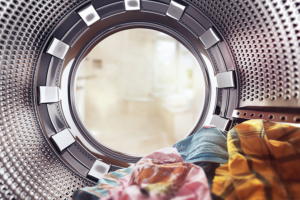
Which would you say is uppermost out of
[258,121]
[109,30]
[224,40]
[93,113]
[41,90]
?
[109,30]

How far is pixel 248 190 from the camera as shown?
0.34 meters

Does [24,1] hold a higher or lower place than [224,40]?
higher

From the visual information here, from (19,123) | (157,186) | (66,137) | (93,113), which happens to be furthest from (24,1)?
(93,113)

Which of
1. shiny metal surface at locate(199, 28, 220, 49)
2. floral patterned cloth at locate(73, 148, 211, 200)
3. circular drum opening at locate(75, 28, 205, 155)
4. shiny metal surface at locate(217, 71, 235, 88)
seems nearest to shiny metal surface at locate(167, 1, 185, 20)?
shiny metal surface at locate(199, 28, 220, 49)

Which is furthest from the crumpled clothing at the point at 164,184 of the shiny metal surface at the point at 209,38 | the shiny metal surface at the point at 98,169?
the shiny metal surface at the point at 209,38

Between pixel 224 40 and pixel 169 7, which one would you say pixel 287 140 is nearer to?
pixel 224 40

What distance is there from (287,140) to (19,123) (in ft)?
2.79

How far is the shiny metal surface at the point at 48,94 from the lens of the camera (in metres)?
0.65

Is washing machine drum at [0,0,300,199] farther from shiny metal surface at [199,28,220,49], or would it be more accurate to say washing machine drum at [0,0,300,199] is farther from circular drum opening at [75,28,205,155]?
circular drum opening at [75,28,205,155]

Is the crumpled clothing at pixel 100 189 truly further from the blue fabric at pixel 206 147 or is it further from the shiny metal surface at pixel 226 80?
the shiny metal surface at pixel 226 80

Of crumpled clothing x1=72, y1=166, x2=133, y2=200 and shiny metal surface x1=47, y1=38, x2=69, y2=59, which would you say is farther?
shiny metal surface x1=47, y1=38, x2=69, y2=59

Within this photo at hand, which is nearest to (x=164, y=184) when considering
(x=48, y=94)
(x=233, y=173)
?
(x=233, y=173)

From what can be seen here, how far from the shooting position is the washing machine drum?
518 millimetres

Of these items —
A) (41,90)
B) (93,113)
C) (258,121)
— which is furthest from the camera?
(93,113)
